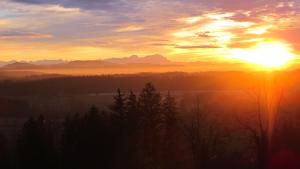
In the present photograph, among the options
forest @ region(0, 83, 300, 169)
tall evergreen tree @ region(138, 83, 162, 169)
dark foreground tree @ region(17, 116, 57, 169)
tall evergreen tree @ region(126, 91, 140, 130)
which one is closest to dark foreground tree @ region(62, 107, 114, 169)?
forest @ region(0, 83, 300, 169)

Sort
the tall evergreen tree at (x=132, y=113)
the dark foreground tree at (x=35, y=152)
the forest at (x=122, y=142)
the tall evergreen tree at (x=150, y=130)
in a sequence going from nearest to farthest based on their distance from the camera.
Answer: the forest at (x=122, y=142), the tall evergreen tree at (x=150, y=130), the tall evergreen tree at (x=132, y=113), the dark foreground tree at (x=35, y=152)

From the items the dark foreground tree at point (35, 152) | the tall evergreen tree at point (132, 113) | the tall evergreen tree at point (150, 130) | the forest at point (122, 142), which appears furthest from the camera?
the dark foreground tree at point (35, 152)

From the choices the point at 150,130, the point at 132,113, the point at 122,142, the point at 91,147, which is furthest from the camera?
the point at 150,130

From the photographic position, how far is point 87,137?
4300cm

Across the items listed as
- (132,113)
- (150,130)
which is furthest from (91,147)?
(150,130)

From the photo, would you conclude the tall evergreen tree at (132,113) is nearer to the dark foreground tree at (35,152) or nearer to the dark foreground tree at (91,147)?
the dark foreground tree at (91,147)

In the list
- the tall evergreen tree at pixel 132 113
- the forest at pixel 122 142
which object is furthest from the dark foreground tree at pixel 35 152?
the tall evergreen tree at pixel 132 113

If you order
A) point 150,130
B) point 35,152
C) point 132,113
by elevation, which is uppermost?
point 132,113

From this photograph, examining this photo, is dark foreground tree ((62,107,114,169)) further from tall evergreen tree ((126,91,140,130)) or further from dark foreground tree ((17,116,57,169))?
tall evergreen tree ((126,91,140,130))

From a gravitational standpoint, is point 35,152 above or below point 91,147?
below

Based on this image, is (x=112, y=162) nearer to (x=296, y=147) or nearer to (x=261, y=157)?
(x=261, y=157)

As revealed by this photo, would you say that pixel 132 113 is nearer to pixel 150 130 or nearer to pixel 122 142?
pixel 150 130

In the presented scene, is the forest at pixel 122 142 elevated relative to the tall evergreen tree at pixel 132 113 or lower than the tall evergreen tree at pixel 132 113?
lower

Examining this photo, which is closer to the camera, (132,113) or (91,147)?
(91,147)
